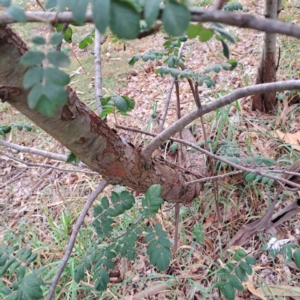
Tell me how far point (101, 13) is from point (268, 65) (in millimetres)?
1410

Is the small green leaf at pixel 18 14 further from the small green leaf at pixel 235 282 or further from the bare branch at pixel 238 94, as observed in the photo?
the small green leaf at pixel 235 282

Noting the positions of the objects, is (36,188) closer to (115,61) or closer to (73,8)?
(115,61)

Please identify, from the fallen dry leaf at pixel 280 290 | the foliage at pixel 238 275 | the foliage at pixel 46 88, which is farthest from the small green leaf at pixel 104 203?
the fallen dry leaf at pixel 280 290

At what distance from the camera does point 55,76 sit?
0.27 metres

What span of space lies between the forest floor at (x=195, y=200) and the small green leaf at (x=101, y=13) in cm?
59

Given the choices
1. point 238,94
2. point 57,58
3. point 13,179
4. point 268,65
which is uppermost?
point 57,58

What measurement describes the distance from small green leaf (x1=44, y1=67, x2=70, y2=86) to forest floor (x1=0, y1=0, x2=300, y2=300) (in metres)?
0.55

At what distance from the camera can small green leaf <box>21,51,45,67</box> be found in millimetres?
280

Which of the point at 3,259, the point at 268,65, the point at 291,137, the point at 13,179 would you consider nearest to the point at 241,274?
the point at 3,259

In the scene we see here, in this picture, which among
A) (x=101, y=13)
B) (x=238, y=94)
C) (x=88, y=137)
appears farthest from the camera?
(x=88, y=137)

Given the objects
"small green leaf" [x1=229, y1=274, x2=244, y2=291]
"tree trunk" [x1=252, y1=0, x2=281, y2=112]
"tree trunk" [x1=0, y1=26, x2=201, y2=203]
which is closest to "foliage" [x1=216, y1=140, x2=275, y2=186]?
"tree trunk" [x1=0, y1=26, x2=201, y2=203]

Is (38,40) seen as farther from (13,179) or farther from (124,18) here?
(13,179)

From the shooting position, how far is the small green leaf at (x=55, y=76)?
271mm

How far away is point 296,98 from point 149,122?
0.86 meters
